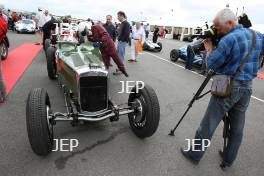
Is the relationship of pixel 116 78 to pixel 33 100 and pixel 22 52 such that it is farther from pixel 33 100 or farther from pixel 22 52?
pixel 22 52

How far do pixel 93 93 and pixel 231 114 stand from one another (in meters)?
1.84

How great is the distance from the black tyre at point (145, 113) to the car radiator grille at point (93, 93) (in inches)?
18.9

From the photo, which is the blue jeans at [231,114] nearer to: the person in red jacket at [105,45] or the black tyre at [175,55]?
the person in red jacket at [105,45]

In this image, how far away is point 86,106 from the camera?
11.3ft

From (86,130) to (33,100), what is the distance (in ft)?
3.59

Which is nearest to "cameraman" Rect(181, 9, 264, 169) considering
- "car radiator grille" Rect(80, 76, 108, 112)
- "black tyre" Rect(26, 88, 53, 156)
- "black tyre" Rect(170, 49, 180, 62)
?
"car radiator grille" Rect(80, 76, 108, 112)

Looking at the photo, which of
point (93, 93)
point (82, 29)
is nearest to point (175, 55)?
point (82, 29)

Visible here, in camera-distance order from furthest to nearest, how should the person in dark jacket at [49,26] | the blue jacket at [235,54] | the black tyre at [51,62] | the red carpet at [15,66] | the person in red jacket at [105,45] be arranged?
1. the person in dark jacket at [49,26]
2. the red carpet at [15,66]
3. the black tyre at [51,62]
4. the person in red jacket at [105,45]
5. the blue jacket at [235,54]

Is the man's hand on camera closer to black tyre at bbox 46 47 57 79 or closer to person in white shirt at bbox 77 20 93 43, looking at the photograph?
person in white shirt at bbox 77 20 93 43

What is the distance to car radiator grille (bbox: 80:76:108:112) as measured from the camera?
10.9ft

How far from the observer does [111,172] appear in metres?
2.83

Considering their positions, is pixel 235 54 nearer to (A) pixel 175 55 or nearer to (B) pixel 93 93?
(B) pixel 93 93

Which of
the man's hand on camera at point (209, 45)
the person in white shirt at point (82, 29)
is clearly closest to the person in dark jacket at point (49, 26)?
the person in white shirt at point (82, 29)

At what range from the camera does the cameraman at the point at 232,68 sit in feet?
8.13
